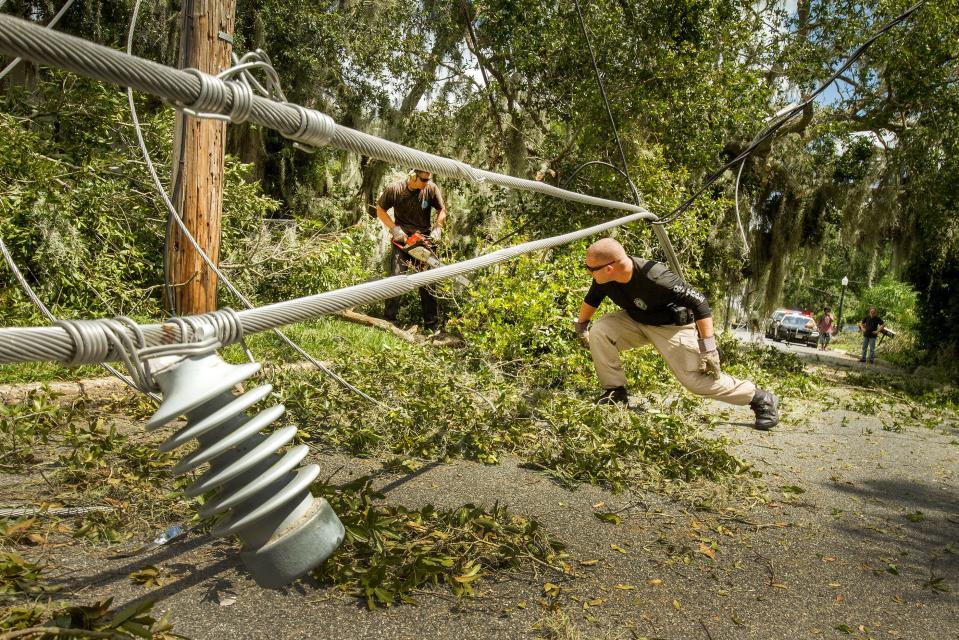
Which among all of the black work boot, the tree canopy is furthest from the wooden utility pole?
the black work boot

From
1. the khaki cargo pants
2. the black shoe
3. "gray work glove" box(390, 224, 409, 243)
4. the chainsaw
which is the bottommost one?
the black shoe

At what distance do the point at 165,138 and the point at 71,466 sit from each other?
187 inches

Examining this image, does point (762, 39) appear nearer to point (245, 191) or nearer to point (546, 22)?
point (546, 22)

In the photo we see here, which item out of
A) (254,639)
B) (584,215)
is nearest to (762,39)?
(584,215)

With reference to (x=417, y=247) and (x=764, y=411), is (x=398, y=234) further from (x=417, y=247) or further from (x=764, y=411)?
(x=764, y=411)

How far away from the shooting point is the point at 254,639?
1936 millimetres

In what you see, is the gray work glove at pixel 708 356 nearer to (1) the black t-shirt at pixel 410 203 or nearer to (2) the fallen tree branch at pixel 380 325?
(2) the fallen tree branch at pixel 380 325

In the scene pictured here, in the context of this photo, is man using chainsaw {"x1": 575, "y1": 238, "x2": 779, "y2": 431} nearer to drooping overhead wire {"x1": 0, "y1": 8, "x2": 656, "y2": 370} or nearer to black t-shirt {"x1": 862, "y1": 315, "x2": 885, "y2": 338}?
drooping overhead wire {"x1": 0, "y1": 8, "x2": 656, "y2": 370}

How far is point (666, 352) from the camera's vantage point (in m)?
5.00

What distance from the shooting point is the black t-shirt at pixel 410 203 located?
7676mm

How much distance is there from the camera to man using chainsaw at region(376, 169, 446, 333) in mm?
7555

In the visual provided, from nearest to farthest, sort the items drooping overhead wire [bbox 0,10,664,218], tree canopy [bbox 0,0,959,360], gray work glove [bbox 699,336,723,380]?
1. drooping overhead wire [bbox 0,10,664,218]
2. gray work glove [bbox 699,336,723,380]
3. tree canopy [bbox 0,0,959,360]

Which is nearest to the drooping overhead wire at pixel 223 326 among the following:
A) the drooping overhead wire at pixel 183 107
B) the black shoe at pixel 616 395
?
the drooping overhead wire at pixel 183 107

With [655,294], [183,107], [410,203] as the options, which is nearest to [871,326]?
[410,203]
